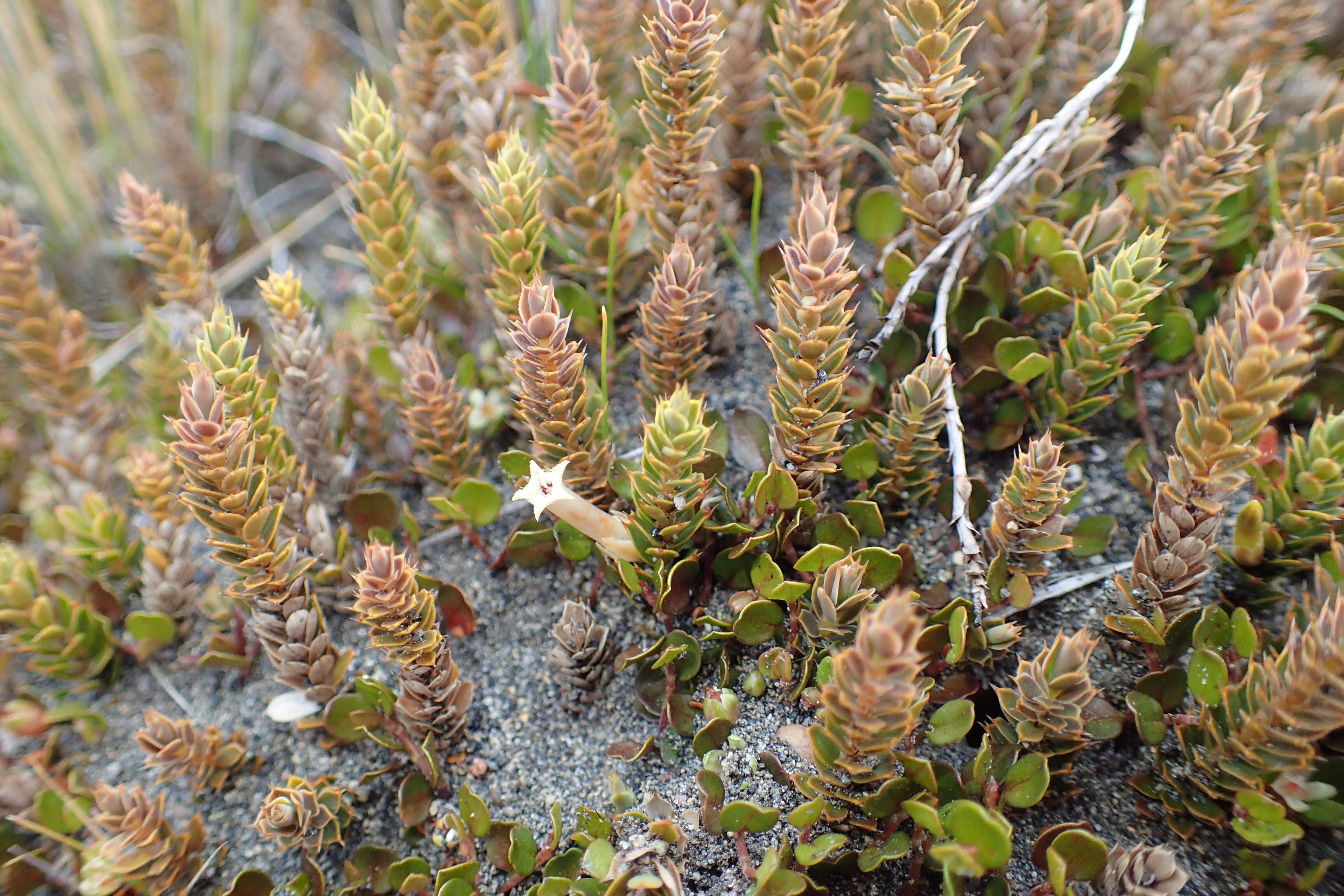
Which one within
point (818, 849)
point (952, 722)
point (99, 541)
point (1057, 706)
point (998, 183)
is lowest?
point (99, 541)

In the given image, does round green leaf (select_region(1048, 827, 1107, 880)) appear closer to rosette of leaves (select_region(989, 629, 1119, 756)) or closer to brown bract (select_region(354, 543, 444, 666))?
rosette of leaves (select_region(989, 629, 1119, 756))

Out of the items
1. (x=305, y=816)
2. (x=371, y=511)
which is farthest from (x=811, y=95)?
(x=305, y=816)

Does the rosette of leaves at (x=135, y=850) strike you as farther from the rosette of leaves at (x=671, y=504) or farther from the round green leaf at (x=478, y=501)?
the rosette of leaves at (x=671, y=504)

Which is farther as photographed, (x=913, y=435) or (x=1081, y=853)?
(x=913, y=435)

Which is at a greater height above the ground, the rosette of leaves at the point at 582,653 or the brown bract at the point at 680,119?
the brown bract at the point at 680,119

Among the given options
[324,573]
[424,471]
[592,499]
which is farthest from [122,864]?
[592,499]

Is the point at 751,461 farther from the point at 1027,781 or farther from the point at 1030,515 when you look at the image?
the point at 1027,781

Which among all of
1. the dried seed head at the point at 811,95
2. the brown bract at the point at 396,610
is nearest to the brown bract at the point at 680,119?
the dried seed head at the point at 811,95

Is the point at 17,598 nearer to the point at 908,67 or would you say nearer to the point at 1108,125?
the point at 908,67
